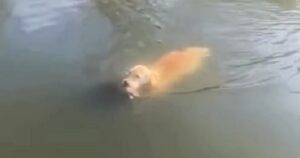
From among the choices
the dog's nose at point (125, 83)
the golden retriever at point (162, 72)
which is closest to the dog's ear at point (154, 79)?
the golden retriever at point (162, 72)

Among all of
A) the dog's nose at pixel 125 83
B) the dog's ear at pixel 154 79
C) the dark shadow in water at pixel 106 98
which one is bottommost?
the dark shadow in water at pixel 106 98

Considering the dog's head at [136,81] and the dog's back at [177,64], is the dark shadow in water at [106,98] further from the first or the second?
the dog's back at [177,64]

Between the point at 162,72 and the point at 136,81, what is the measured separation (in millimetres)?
180

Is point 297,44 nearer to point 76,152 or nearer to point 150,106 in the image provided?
point 150,106

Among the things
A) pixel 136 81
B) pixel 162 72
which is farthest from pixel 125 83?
pixel 162 72

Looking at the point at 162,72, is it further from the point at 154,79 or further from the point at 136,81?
the point at 136,81

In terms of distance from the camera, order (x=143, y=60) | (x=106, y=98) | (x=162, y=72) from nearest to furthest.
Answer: (x=106, y=98), (x=162, y=72), (x=143, y=60)

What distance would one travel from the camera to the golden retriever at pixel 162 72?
262cm

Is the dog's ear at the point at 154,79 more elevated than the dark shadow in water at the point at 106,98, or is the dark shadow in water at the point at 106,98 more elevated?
the dog's ear at the point at 154,79

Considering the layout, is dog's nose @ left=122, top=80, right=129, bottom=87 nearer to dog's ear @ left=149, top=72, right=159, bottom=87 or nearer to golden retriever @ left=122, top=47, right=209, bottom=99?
golden retriever @ left=122, top=47, right=209, bottom=99

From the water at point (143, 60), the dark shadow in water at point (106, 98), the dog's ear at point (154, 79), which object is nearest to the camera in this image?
the water at point (143, 60)

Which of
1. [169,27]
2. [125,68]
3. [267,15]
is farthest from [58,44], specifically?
[267,15]

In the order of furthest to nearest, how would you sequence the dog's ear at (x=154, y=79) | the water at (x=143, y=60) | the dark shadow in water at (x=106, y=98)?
1. the dog's ear at (x=154, y=79)
2. the dark shadow in water at (x=106, y=98)
3. the water at (x=143, y=60)

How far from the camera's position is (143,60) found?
112 inches
